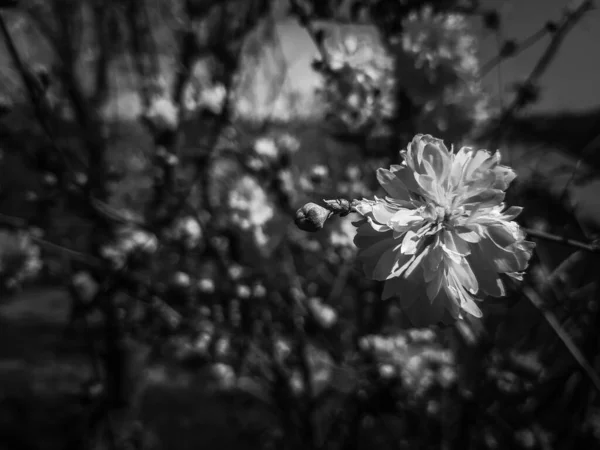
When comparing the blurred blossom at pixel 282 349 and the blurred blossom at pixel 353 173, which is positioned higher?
the blurred blossom at pixel 353 173

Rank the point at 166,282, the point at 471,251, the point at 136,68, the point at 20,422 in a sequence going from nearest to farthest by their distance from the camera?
the point at 471,251 < the point at 166,282 < the point at 136,68 < the point at 20,422

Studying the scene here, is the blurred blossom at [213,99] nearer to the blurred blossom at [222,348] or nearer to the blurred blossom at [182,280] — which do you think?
the blurred blossom at [182,280]

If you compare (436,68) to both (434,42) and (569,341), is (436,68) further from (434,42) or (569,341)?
(569,341)

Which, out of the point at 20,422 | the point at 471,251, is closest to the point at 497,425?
the point at 471,251

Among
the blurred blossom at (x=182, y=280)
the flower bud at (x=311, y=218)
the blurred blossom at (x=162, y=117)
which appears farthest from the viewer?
the blurred blossom at (x=182, y=280)

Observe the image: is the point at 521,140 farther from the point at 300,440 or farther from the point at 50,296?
the point at 50,296

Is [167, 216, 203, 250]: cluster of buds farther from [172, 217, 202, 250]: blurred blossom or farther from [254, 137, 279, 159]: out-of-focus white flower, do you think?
[254, 137, 279, 159]: out-of-focus white flower

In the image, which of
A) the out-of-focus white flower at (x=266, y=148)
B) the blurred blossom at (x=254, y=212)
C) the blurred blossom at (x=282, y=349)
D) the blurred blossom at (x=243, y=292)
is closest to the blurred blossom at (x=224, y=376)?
the blurred blossom at (x=282, y=349)
